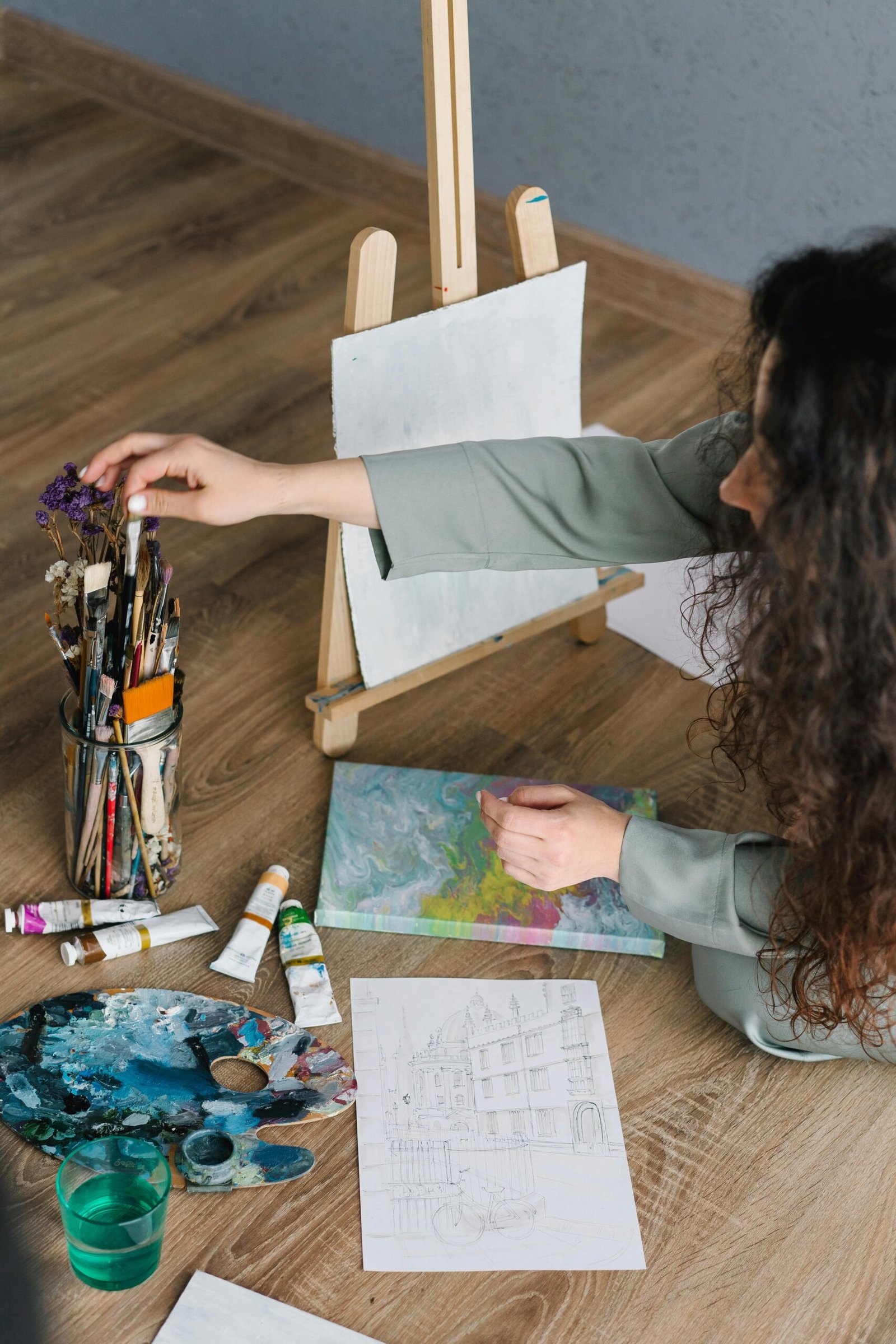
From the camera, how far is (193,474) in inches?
45.9

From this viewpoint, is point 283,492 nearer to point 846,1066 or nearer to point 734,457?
point 734,457

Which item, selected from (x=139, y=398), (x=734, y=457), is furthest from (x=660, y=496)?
(x=139, y=398)

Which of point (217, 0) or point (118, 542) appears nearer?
point (118, 542)

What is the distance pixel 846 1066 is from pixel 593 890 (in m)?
0.33

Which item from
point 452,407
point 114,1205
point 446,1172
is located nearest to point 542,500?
point 452,407

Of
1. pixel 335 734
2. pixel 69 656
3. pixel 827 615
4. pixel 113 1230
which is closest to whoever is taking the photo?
pixel 827 615

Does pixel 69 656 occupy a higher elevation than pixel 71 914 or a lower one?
higher

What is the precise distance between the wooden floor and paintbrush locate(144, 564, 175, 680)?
1.10ft

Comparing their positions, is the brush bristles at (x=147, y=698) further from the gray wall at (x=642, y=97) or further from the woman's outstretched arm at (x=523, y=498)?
the gray wall at (x=642, y=97)

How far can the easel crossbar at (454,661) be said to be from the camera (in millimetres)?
1606

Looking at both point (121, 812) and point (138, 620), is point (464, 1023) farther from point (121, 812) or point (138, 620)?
point (138, 620)

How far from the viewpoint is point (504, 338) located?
1.56 meters

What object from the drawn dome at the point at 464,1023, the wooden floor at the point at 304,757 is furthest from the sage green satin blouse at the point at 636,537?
the drawn dome at the point at 464,1023

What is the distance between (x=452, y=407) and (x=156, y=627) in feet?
1.64
